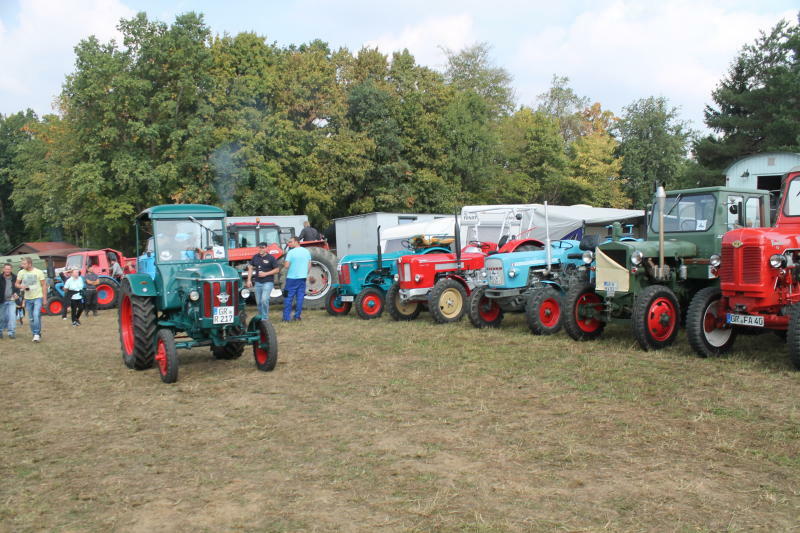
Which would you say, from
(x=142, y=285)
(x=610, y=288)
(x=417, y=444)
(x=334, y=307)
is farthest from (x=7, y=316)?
(x=610, y=288)

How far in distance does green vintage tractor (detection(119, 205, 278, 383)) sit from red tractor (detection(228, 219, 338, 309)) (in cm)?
499

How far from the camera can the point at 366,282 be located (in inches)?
→ 494

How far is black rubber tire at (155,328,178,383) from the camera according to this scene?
265 inches

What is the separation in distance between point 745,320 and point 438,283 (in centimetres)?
494

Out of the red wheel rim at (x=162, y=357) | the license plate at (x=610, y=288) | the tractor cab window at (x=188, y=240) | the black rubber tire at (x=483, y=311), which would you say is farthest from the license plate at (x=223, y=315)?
the license plate at (x=610, y=288)

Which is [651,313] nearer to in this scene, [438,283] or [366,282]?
[438,283]

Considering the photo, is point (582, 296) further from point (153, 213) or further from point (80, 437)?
point (80, 437)

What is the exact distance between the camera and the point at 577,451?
427 cm

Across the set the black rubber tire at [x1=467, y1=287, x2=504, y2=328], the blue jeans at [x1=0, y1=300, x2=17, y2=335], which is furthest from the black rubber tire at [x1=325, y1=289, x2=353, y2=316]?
the blue jeans at [x1=0, y1=300, x2=17, y2=335]

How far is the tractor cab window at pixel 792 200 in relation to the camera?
7.59 metres

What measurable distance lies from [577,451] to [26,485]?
3437mm

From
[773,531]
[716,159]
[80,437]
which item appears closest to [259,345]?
[80,437]

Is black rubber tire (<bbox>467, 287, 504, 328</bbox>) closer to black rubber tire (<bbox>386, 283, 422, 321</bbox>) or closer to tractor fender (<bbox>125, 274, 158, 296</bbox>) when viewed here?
black rubber tire (<bbox>386, 283, 422, 321</bbox>)

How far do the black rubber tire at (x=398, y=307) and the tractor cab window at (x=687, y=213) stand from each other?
439cm
